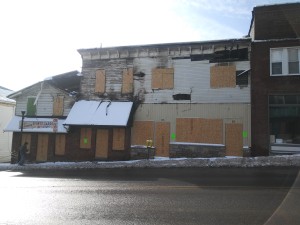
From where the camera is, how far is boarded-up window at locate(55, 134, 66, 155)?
25.4 meters

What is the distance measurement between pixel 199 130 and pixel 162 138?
104 inches

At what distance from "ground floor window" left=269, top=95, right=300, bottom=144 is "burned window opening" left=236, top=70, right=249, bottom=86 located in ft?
6.39

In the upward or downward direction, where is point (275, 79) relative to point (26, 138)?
upward

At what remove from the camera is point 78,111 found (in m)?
24.7

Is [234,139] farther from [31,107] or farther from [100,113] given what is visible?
[31,107]

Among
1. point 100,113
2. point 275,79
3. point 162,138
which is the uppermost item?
point 275,79

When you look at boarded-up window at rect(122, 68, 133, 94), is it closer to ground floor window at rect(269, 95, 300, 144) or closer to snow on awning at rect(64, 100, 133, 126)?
snow on awning at rect(64, 100, 133, 126)

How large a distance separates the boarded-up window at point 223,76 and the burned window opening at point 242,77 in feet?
0.84

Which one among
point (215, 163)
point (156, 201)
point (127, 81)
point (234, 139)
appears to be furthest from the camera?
point (127, 81)

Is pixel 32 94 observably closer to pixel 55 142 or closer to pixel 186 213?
pixel 55 142

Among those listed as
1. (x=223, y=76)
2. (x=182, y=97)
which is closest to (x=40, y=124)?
(x=182, y=97)

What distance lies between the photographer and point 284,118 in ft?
67.4

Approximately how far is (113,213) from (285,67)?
16.7m

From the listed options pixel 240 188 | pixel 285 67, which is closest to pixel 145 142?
pixel 285 67
